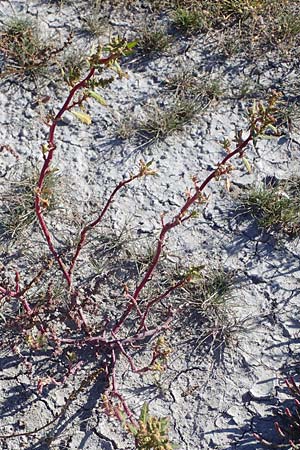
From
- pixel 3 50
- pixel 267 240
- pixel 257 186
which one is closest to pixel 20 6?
pixel 3 50

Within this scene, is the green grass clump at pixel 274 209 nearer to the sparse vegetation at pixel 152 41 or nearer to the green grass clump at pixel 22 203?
the green grass clump at pixel 22 203

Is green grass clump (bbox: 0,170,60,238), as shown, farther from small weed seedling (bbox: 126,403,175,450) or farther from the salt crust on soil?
small weed seedling (bbox: 126,403,175,450)

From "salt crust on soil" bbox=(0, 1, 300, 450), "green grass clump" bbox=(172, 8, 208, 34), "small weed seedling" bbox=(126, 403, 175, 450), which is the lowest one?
"small weed seedling" bbox=(126, 403, 175, 450)

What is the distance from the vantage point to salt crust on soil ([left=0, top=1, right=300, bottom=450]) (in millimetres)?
2967

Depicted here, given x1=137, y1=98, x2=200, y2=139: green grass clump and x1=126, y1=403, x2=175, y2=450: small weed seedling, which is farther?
x1=137, y1=98, x2=200, y2=139: green grass clump

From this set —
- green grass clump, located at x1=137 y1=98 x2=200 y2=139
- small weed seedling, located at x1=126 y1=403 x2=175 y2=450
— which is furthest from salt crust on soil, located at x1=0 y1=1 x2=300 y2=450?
small weed seedling, located at x1=126 y1=403 x2=175 y2=450

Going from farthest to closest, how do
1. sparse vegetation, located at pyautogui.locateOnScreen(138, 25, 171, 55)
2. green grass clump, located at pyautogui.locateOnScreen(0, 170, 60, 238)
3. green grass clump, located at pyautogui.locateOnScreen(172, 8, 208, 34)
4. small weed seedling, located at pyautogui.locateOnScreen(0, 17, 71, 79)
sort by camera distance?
green grass clump, located at pyautogui.locateOnScreen(172, 8, 208, 34) < sparse vegetation, located at pyautogui.locateOnScreen(138, 25, 171, 55) < small weed seedling, located at pyautogui.locateOnScreen(0, 17, 71, 79) < green grass clump, located at pyautogui.locateOnScreen(0, 170, 60, 238)

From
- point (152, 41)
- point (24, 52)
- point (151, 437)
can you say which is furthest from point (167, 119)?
point (151, 437)

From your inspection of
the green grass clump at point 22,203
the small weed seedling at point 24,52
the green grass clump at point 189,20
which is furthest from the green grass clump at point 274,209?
the small weed seedling at point 24,52

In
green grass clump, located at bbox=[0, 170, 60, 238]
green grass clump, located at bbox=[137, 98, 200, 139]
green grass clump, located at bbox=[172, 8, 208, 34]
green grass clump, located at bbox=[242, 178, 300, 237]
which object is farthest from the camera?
green grass clump, located at bbox=[172, 8, 208, 34]

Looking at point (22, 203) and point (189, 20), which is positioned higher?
point (189, 20)

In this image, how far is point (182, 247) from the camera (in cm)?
351

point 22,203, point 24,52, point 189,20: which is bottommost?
point 22,203

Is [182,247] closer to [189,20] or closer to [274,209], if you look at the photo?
[274,209]
